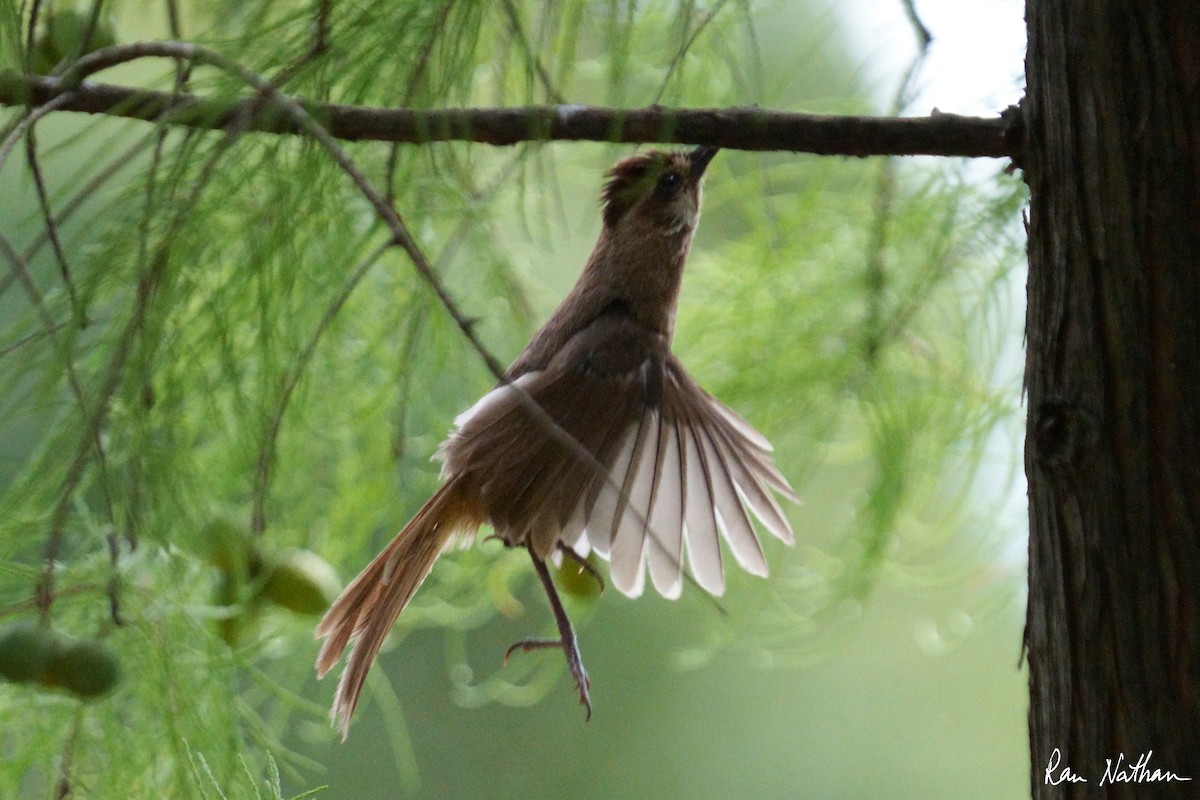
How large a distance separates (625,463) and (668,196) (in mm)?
315

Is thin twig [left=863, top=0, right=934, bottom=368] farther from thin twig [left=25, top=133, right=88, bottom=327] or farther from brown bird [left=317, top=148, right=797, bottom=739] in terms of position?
thin twig [left=25, top=133, right=88, bottom=327]

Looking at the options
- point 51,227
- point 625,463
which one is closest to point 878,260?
point 625,463

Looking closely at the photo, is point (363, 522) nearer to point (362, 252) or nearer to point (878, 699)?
point (362, 252)

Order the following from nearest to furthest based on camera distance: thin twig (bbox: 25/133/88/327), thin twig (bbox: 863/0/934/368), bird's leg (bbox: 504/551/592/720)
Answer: thin twig (bbox: 25/133/88/327) → bird's leg (bbox: 504/551/592/720) → thin twig (bbox: 863/0/934/368)

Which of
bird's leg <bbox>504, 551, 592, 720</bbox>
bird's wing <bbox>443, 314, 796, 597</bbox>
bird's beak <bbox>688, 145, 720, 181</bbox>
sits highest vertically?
bird's beak <bbox>688, 145, 720, 181</bbox>

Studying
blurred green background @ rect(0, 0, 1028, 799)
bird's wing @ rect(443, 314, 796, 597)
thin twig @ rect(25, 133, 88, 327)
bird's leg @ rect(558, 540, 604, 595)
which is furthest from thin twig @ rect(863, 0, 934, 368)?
thin twig @ rect(25, 133, 88, 327)

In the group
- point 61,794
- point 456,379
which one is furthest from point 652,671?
point 61,794

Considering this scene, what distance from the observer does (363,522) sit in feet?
4.18

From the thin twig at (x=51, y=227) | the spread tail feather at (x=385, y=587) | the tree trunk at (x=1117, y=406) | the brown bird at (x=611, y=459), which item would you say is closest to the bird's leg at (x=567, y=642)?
the brown bird at (x=611, y=459)

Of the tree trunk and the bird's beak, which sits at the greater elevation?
the bird's beak

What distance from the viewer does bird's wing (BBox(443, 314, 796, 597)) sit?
43.6 inches

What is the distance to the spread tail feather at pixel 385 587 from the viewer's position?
109 cm

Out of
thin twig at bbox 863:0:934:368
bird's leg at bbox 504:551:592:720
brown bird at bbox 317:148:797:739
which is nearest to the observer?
bird's leg at bbox 504:551:592:720

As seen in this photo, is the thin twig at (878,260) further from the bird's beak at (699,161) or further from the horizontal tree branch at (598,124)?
the horizontal tree branch at (598,124)
